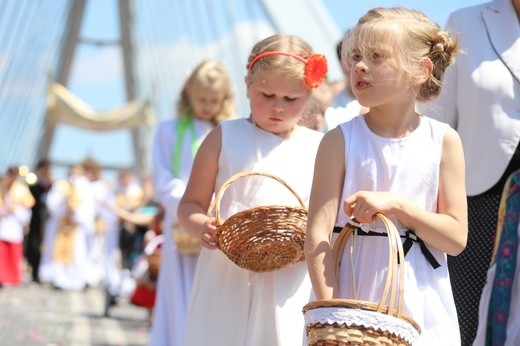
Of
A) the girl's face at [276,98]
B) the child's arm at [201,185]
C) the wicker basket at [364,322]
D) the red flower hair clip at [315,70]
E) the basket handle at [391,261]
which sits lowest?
the wicker basket at [364,322]

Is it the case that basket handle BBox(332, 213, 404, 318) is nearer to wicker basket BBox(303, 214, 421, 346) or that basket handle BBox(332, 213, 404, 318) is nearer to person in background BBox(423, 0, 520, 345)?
wicker basket BBox(303, 214, 421, 346)

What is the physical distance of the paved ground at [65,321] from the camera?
9188mm

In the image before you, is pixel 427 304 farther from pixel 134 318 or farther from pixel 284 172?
pixel 134 318

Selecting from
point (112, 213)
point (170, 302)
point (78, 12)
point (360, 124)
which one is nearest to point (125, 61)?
point (78, 12)

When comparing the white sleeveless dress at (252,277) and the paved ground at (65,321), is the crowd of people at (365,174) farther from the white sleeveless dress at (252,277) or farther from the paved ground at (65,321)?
the paved ground at (65,321)

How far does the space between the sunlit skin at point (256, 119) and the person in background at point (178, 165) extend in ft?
5.30

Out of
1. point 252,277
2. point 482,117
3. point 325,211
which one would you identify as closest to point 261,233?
point 252,277

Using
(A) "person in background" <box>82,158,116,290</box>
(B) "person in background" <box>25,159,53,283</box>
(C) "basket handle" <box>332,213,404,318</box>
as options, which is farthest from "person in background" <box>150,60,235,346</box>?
(B) "person in background" <box>25,159,53,283</box>

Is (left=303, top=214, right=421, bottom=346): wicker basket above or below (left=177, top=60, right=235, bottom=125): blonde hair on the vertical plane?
below

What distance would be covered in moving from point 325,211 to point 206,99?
284cm

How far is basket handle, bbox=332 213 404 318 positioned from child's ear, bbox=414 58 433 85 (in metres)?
0.42

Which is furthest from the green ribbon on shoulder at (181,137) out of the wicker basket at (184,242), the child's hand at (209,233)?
the child's hand at (209,233)

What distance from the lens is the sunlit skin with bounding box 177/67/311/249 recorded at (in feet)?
14.4

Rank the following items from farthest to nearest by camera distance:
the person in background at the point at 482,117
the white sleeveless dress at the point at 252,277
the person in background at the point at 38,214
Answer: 1. the person in background at the point at 38,214
2. the person in background at the point at 482,117
3. the white sleeveless dress at the point at 252,277
